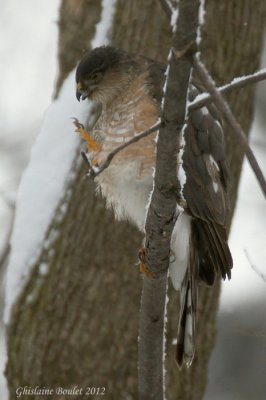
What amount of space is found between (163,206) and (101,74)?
180cm

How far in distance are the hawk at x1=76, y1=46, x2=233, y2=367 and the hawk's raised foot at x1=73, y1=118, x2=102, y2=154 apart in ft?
0.08

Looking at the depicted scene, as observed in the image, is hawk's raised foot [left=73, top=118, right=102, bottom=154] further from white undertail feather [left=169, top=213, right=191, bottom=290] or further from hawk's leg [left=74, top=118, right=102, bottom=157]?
white undertail feather [left=169, top=213, right=191, bottom=290]

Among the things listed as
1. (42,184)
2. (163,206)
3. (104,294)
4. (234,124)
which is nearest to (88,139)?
(163,206)

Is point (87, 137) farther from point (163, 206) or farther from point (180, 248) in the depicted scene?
point (180, 248)

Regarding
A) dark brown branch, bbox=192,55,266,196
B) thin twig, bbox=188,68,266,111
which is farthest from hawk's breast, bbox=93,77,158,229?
dark brown branch, bbox=192,55,266,196

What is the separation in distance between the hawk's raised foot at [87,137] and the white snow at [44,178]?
1205 mm

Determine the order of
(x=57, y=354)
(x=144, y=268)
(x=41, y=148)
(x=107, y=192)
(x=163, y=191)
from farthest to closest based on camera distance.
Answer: (x=41, y=148)
(x=57, y=354)
(x=107, y=192)
(x=144, y=268)
(x=163, y=191)

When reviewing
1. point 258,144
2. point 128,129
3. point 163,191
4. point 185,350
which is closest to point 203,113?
point 128,129

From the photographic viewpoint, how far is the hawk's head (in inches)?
176

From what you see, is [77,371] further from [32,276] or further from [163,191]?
[163,191]

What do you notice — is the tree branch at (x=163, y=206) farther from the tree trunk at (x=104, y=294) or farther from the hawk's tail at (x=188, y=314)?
the tree trunk at (x=104, y=294)

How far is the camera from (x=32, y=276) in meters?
5.16

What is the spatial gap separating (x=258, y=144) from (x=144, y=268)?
4.04 meters

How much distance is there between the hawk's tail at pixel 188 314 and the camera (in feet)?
13.3
